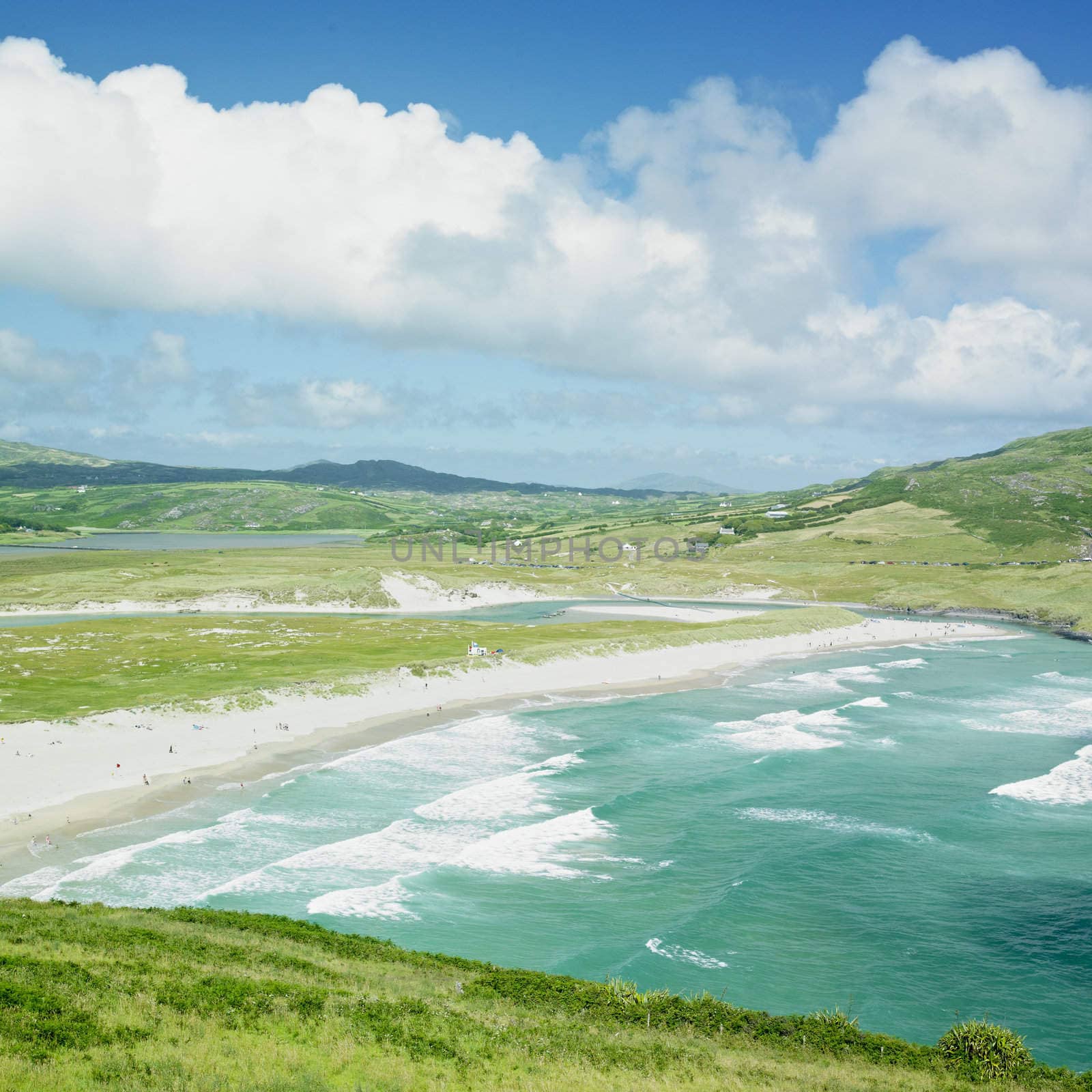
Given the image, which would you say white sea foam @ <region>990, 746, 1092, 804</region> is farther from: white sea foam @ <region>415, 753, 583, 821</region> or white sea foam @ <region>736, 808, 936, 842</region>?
white sea foam @ <region>415, 753, 583, 821</region>

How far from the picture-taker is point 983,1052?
84.3 ft

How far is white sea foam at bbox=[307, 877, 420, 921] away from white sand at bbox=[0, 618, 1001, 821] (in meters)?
19.8

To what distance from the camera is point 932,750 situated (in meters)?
68.4

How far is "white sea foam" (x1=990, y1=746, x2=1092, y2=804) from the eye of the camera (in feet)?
183

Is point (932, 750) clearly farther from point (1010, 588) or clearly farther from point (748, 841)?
point (1010, 588)

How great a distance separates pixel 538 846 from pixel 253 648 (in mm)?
74392

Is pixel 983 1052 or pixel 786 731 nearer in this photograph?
pixel 983 1052

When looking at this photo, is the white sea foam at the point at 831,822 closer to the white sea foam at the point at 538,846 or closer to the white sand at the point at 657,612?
the white sea foam at the point at 538,846

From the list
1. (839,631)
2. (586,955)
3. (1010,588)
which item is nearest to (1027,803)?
(586,955)

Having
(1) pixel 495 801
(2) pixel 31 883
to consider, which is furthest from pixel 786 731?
(2) pixel 31 883

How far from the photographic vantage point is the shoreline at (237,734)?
1989 inches

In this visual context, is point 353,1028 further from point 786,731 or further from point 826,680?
point 826,680

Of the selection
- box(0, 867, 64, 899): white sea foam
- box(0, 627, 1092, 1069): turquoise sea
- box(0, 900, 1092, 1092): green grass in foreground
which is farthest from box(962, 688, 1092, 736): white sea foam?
box(0, 867, 64, 899): white sea foam

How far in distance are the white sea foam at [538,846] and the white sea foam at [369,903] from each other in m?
4.70
